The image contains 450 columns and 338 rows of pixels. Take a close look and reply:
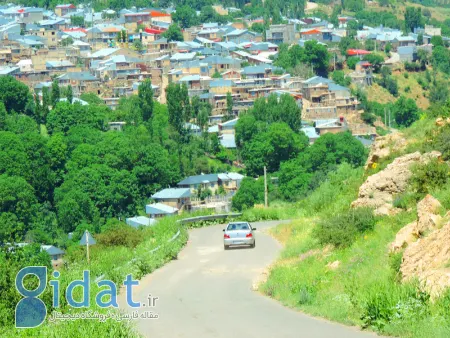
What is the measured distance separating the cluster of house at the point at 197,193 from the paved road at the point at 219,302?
4230 centimetres

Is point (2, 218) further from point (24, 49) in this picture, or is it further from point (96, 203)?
point (24, 49)

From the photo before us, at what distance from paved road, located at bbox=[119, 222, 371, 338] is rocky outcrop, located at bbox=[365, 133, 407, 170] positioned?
270 cm

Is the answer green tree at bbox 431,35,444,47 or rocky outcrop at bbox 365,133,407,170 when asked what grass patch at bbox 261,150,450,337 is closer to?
rocky outcrop at bbox 365,133,407,170

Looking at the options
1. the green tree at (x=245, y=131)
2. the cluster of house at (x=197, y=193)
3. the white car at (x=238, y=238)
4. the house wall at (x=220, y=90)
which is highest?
the white car at (x=238, y=238)

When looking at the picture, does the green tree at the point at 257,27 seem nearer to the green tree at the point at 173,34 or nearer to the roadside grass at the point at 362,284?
the green tree at the point at 173,34

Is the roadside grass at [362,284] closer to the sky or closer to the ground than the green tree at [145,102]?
closer to the sky

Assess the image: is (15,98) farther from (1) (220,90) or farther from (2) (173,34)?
(2) (173,34)

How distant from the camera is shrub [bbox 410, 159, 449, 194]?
1847cm

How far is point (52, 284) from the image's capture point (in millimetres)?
14875

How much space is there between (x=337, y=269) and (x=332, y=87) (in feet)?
247

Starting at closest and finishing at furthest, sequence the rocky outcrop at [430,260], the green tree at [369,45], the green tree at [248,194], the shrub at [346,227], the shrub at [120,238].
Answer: the rocky outcrop at [430,260] → the shrub at [346,227] → the shrub at [120,238] → the green tree at [248,194] → the green tree at [369,45]

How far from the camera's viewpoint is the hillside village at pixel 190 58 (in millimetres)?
89812

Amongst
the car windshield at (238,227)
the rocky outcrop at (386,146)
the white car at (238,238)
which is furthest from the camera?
the rocky outcrop at (386,146)

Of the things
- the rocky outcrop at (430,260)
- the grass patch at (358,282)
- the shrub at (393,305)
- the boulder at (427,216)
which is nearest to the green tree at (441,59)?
the grass patch at (358,282)
